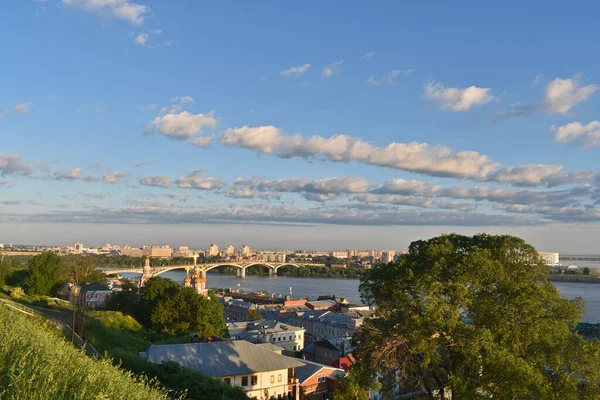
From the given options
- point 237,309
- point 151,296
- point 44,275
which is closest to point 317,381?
point 151,296

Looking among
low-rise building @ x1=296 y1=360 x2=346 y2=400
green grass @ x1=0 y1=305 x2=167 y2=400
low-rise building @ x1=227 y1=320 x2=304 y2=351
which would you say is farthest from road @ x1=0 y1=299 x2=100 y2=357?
low-rise building @ x1=227 y1=320 x2=304 y2=351

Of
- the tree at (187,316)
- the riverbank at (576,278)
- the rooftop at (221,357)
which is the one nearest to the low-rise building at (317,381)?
the rooftop at (221,357)

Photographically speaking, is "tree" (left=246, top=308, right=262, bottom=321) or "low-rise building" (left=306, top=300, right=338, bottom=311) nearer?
"tree" (left=246, top=308, right=262, bottom=321)

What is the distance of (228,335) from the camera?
759 inches

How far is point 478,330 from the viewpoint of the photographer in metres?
5.91

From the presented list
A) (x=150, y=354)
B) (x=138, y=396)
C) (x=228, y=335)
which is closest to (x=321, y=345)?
(x=228, y=335)

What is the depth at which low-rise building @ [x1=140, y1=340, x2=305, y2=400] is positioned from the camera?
33.0ft

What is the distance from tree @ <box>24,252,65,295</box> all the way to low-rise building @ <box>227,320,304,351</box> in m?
7.47

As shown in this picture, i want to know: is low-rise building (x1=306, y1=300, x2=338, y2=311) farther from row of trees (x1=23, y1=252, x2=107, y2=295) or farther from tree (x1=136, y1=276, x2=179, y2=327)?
tree (x1=136, y1=276, x2=179, y2=327)

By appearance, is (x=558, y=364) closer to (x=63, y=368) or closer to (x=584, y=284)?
(x=63, y=368)

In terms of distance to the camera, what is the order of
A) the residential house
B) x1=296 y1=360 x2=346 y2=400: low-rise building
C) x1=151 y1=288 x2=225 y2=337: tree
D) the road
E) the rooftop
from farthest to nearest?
the residential house
x1=151 y1=288 x2=225 y2=337: tree
x1=296 y1=360 x2=346 y2=400: low-rise building
the rooftop
the road

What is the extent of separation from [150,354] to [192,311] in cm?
637

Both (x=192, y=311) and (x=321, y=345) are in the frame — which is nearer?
(x=192, y=311)

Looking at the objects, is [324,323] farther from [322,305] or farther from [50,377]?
[50,377]
